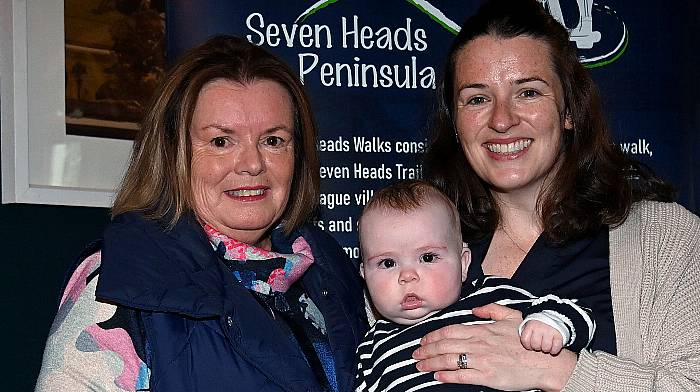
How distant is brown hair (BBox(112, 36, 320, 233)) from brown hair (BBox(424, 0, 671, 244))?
1.99 feet

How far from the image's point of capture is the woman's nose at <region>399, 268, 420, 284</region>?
8.40 feet

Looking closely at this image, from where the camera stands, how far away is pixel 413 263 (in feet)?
8.50

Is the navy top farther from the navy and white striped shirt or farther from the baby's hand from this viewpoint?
the baby's hand

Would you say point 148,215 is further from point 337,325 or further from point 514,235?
point 514,235

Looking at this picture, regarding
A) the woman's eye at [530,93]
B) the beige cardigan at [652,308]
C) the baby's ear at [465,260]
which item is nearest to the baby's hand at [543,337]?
the beige cardigan at [652,308]

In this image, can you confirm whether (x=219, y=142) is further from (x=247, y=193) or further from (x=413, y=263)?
(x=413, y=263)

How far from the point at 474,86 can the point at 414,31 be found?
39.9 inches

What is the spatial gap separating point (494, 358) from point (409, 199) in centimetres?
47

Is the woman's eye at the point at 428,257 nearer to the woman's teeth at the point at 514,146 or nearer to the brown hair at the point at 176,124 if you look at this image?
the woman's teeth at the point at 514,146

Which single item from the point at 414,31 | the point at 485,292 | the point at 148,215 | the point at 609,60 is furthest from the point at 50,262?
the point at 609,60

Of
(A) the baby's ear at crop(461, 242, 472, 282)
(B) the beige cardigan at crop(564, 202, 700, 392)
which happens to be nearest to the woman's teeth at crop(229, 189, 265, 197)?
(A) the baby's ear at crop(461, 242, 472, 282)

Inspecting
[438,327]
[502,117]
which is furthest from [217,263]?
[502,117]

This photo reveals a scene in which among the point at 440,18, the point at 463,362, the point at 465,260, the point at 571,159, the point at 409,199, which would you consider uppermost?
the point at 440,18

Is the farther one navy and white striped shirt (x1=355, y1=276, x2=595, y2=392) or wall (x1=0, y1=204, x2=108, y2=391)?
wall (x1=0, y1=204, x2=108, y2=391)
